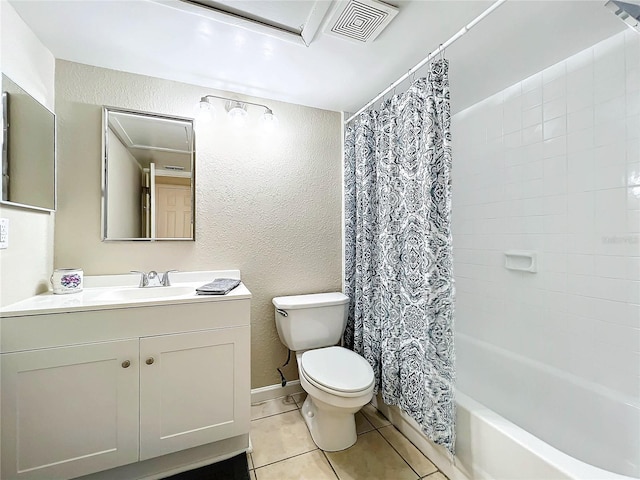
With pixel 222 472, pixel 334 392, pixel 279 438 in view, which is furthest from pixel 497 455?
pixel 222 472

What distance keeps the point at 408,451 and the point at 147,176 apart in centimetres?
213

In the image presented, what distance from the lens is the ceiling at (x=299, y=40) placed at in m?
1.19

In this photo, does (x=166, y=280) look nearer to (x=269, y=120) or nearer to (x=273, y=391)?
(x=273, y=391)

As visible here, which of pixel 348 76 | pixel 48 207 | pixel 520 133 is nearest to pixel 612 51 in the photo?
pixel 520 133

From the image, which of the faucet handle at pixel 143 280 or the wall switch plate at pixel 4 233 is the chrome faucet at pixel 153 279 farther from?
the wall switch plate at pixel 4 233

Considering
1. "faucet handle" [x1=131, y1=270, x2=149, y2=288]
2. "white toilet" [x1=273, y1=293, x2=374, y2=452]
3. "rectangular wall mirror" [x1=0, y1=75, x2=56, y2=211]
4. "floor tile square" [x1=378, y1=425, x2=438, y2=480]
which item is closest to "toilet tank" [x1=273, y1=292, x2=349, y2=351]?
"white toilet" [x1=273, y1=293, x2=374, y2=452]

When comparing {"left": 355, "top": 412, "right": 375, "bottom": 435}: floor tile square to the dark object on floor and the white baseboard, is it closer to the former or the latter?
the white baseboard

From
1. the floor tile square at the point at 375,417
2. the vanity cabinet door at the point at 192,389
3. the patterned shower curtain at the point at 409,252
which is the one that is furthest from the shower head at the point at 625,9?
the floor tile square at the point at 375,417

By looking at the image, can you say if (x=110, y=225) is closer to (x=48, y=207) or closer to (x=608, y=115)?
(x=48, y=207)

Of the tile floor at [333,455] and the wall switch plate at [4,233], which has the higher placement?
the wall switch plate at [4,233]

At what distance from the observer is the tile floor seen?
134cm

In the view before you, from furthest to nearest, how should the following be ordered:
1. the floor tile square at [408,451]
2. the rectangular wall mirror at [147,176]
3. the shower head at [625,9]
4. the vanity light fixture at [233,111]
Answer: the vanity light fixture at [233,111] < the rectangular wall mirror at [147,176] < the floor tile square at [408,451] < the shower head at [625,9]

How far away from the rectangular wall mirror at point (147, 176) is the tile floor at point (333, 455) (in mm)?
1265

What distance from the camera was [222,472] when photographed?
1371 millimetres
